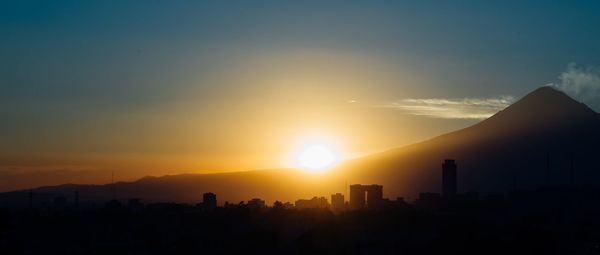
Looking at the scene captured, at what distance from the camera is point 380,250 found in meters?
74.5

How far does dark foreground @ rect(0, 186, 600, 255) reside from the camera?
75.4 meters

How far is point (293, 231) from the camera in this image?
86.1 metres

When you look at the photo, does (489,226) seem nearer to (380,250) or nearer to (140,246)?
(380,250)

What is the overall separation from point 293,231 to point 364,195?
159ft

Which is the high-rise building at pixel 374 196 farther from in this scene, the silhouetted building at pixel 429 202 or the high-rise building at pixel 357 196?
the silhouetted building at pixel 429 202

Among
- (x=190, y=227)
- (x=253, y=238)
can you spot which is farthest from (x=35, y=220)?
(x=253, y=238)

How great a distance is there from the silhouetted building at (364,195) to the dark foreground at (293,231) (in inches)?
879

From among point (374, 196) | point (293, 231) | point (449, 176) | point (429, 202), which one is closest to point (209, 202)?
point (374, 196)

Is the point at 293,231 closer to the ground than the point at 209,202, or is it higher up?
closer to the ground

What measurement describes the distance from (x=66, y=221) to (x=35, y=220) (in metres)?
2.84

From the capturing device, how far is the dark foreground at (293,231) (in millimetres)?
75438

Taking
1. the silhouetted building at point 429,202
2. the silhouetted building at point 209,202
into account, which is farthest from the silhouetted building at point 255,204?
the silhouetted building at point 429,202

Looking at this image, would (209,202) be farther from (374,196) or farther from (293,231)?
(293,231)

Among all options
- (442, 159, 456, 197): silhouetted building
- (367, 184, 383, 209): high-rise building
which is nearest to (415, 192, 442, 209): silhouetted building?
(367, 184, 383, 209): high-rise building
